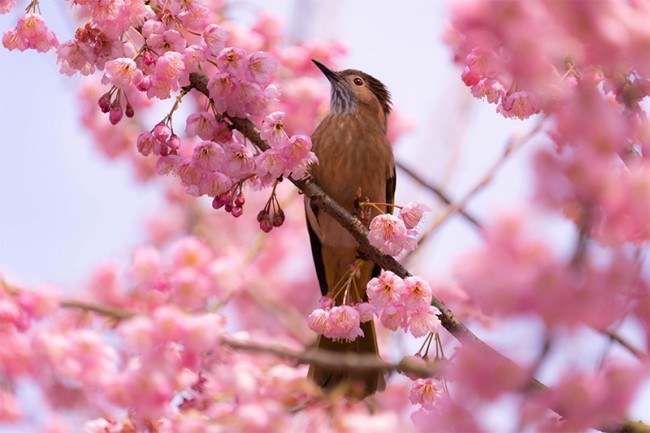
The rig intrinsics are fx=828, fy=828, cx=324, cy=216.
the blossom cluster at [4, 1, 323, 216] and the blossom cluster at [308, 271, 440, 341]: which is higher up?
the blossom cluster at [4, 1, 323, 216]

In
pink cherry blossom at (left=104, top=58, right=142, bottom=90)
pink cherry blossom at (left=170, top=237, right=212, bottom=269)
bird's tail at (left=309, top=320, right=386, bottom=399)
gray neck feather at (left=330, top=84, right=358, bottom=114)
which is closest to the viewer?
pink cherry blossom at (left=104, top=58, right=142, bottom=90)

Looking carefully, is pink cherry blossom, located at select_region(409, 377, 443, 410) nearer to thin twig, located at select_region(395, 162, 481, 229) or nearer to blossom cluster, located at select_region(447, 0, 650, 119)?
thin twig, located at select_region(395, 162, 481, 229)

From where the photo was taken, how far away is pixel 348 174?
3.66 m

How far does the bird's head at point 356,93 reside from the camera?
4.09 m

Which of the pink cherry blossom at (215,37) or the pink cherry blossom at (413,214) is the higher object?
the pink cherry blossom at (215,37)

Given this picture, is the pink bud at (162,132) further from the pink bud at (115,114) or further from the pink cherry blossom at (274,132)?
the pink cherry blossom at (274,132)

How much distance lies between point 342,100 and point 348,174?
0.60m

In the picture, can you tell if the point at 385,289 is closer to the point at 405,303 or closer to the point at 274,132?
the point at 405,303

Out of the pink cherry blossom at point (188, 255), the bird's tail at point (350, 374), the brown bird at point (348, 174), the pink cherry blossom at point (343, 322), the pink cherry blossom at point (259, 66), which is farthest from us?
the brown bird at point (348, 174)

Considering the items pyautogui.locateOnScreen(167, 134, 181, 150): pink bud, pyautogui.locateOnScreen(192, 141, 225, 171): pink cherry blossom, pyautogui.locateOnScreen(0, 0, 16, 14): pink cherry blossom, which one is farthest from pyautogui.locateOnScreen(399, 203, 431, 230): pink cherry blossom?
pyautogui.locateOnScreen(0, 0, 16, 14): pink cherry blossom

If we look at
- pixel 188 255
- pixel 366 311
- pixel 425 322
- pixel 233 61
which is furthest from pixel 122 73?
pixel 188 255

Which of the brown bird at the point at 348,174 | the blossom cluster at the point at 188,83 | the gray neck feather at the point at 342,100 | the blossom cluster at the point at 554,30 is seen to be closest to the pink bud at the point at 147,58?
the blossom cluster at the point at 188,83

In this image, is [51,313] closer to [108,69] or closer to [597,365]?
[108,69]

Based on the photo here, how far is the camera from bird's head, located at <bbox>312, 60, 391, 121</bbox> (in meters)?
4.09
